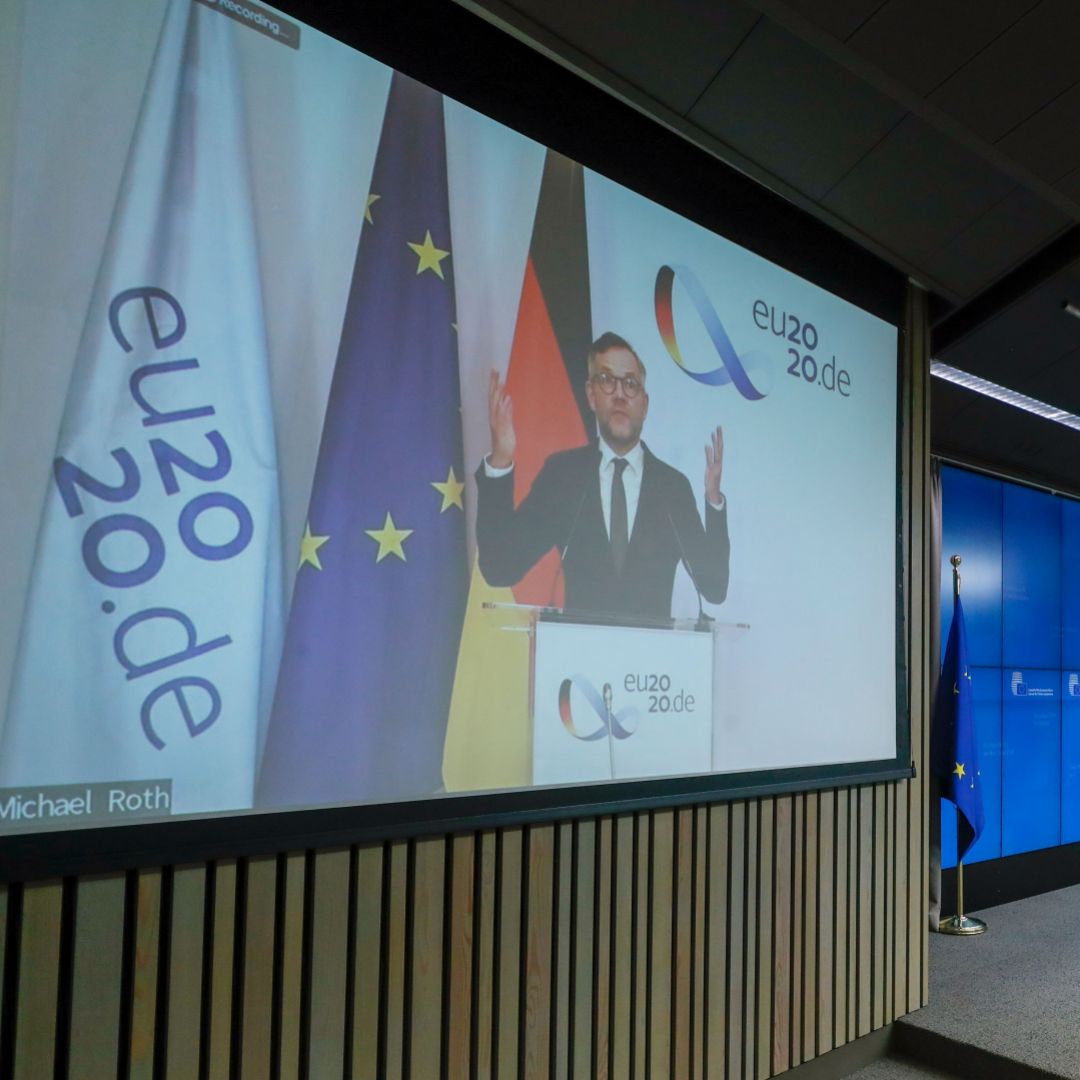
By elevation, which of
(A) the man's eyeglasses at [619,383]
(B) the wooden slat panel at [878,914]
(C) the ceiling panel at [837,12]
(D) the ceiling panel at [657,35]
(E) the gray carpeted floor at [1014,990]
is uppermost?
(C) the ceiling panel at [837,12]

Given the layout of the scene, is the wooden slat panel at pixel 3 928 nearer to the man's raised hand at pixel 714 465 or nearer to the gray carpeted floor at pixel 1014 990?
the man's raised hand at pixel 714 465

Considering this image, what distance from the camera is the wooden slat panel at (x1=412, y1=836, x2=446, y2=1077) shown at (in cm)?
225

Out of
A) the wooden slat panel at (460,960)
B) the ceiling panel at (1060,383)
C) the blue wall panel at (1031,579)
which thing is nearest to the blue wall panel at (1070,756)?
the blue wall panel at (1031,579)

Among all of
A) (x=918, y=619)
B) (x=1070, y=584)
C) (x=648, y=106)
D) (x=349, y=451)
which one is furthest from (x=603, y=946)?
(x=1070, y=584)

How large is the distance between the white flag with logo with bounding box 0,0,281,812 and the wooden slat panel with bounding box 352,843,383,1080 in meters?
0.37

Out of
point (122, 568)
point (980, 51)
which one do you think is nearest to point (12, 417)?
point (122, 568)

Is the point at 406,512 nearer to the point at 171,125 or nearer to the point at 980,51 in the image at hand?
the point at 171,125

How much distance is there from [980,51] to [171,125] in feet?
7.08

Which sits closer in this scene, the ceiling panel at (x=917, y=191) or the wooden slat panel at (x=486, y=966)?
the wooden slat panel at (x=486, y=966)

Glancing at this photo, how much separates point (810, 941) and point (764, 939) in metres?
0.24

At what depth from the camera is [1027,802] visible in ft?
20.2

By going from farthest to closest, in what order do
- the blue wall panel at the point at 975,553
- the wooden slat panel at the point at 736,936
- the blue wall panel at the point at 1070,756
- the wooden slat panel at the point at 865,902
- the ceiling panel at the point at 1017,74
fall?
the blue wall panel at the point at 1070,756, the blue wall panel at the point at 975,553, the wooden slat panel at the point at 865,902, the wooden slat panel at the point at 736,936, the ceiling panel at the point at 1017,74

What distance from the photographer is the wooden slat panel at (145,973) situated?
1833 millimetres

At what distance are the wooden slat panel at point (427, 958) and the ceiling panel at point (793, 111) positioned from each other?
6.81 ft
